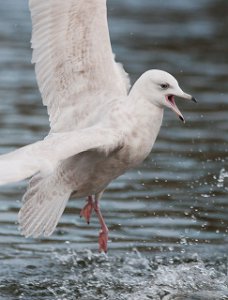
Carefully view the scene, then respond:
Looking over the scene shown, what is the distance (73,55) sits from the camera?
909cm

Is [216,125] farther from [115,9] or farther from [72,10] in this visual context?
[115,9]

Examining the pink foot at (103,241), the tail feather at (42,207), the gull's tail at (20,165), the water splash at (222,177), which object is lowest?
the water splash at (222,177)

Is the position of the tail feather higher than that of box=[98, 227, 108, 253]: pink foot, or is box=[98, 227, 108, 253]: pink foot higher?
the tail feather

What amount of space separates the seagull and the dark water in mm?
561

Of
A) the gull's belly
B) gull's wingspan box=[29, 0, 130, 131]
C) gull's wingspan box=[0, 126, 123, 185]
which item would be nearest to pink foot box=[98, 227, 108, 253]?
the gull's belly

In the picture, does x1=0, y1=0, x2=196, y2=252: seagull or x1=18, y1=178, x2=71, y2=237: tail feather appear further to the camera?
x1=18, y1=178, x2=71, y2=237: tail feather

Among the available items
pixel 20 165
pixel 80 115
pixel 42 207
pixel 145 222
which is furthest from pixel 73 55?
pixel 20 165

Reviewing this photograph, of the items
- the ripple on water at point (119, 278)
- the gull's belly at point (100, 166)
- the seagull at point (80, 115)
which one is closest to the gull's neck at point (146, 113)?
the seagull at point (80, 115)

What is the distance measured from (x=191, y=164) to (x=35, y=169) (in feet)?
16.7

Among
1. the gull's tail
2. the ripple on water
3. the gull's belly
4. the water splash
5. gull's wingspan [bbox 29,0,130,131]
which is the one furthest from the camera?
the water splash

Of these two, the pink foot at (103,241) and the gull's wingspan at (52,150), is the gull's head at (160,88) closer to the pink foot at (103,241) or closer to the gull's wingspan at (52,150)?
the gull's wingspan at (52,150)

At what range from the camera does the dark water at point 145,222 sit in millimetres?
9070

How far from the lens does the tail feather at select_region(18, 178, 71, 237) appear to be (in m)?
8.30

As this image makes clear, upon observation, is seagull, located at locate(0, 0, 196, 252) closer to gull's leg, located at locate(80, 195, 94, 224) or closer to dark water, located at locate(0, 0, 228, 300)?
gull's leg, located at locate(80, 195, 94, 224)
